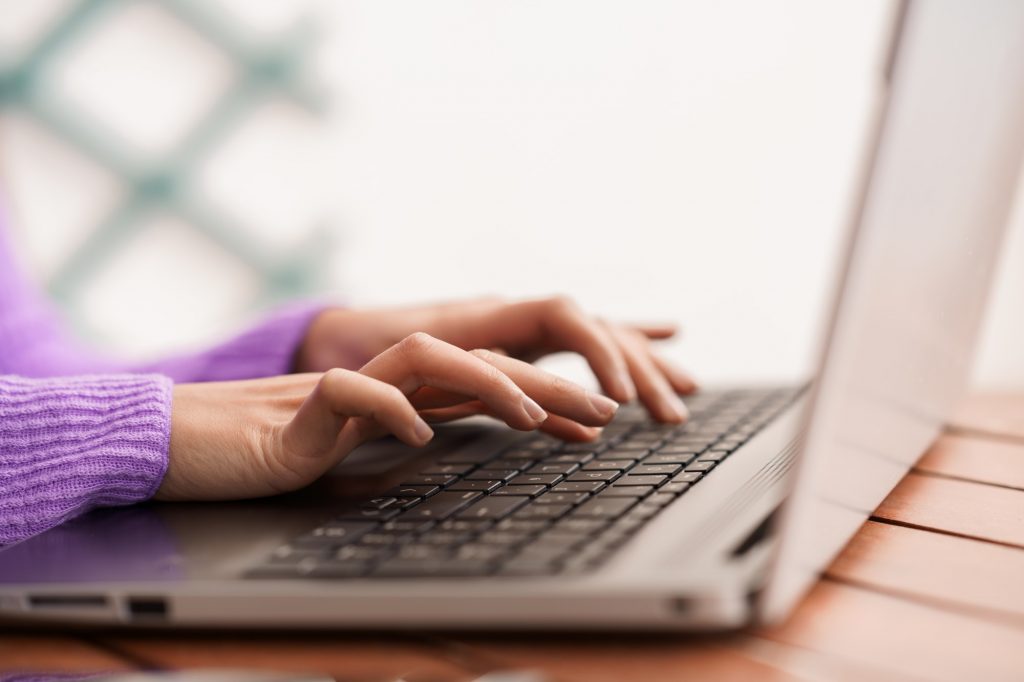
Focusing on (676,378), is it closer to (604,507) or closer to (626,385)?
(626,385)

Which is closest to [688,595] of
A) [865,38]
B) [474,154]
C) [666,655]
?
[666,655]

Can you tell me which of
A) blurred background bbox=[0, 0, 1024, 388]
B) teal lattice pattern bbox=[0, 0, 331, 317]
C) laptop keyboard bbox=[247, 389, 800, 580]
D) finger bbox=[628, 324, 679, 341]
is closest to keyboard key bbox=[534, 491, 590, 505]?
laptop keyboard bbox=[247, 389, 800, 580]

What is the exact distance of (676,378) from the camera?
0.52 meters

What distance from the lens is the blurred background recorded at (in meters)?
1.69

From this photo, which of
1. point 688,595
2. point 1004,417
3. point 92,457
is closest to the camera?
point 688,595

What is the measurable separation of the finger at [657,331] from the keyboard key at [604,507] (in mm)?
244

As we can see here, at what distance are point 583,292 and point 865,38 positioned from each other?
623mm

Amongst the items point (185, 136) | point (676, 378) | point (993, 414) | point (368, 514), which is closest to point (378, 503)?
point (368, 514)

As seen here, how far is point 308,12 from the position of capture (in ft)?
6.24

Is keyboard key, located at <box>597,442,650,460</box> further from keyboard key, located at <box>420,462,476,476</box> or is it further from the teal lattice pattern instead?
the teal lattice pattern

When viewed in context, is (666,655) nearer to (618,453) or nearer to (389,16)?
(618,453)

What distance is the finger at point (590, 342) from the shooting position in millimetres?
Result: 450

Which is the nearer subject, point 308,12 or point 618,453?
point 618,453

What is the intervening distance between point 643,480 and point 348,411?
0.10 metres
